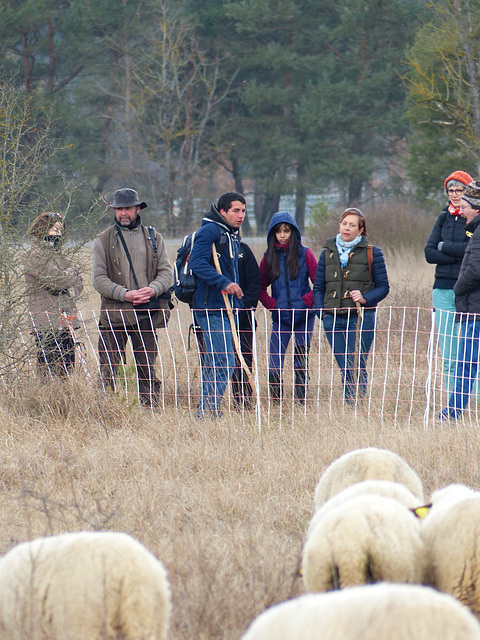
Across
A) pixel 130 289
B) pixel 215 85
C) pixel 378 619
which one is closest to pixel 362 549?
pixel 378 619

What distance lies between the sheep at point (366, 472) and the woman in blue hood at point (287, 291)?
330cm

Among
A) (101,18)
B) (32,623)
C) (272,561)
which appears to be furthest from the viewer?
(101,18)

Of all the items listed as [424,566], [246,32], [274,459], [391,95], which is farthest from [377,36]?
[424,566]

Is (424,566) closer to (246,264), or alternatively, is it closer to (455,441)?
(455,441)

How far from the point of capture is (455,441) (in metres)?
5.08

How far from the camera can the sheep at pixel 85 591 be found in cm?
229

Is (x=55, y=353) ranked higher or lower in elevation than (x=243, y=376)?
higher

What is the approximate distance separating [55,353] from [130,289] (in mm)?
874

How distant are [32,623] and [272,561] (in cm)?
126

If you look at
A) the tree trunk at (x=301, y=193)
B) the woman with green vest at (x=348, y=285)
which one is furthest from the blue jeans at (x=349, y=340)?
the tree trunk at (x=301, y=193)

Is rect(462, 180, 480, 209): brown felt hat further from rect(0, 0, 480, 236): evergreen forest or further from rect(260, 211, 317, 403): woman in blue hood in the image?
rect(0, 0, 480, 236): evergreen forest

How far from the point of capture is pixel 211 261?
638cm

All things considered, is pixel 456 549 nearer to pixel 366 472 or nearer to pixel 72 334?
pixel 366 472

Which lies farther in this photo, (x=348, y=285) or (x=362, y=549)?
(x=348, y=285)
